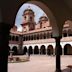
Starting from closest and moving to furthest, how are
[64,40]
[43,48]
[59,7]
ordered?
[59,7] → [64,40] → [43,48]

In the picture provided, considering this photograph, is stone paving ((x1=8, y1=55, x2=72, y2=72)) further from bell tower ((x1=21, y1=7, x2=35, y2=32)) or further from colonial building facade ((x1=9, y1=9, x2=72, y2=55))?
bell tower ((x1=21, y1=7, x2=35, y2=32))

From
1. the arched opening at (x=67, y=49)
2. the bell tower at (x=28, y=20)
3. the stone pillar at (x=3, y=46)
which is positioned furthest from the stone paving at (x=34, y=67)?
the bell tower at (x=28, y=20)

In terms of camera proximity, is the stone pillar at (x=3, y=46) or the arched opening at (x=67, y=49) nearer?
the stone pillar at (x=3, y=46)

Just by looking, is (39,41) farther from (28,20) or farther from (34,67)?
(34,67)

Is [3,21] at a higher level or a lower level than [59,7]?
lower

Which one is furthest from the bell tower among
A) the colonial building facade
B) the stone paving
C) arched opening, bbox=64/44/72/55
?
the stone paving

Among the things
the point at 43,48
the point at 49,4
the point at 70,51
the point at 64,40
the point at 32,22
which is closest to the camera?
the point at 49,4

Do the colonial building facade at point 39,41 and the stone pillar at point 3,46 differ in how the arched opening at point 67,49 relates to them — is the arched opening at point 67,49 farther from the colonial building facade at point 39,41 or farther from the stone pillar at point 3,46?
the stone pillar at point 3,46

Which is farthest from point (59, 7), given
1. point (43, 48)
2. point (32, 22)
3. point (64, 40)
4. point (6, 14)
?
point (32, 22)

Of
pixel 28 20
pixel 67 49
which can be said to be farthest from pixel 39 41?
pixel 28 20

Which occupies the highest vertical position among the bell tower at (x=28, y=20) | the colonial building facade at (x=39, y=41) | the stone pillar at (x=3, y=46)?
the bell tower at (x=28, y=20)

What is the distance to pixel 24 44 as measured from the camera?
49.5 m

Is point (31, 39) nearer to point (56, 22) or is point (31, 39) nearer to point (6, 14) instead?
point (56, 22)

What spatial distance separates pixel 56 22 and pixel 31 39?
39.5 meters
